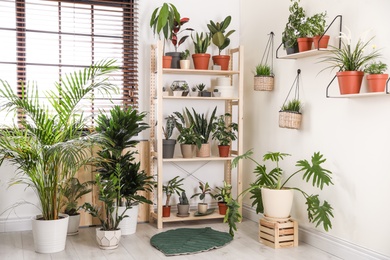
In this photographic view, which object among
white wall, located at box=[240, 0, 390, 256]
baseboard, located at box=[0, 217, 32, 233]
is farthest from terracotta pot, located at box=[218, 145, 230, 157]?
baseboard, located at box=[0, 217, 32, 233]

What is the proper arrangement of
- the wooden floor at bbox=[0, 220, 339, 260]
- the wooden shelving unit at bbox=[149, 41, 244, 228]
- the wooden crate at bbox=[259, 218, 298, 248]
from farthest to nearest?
the wooden shelving unit at bbox=[149, 41, 244, 228], the wooden crate at bbox=[259, 218, 298, 248], the wooden floor at bbox=[0, 220, 339, 260]

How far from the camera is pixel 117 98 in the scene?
4523 mm

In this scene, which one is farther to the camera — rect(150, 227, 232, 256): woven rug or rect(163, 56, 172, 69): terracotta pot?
rect(163, 56, 172, 69): terracotta pot

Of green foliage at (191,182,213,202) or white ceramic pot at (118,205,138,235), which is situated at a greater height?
green foliage at (191,182,213,202)

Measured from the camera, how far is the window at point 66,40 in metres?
4.19

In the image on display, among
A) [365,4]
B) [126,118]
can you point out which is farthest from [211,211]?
[365,4]

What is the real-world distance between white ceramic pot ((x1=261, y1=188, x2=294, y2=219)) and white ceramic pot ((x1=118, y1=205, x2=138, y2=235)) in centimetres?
117

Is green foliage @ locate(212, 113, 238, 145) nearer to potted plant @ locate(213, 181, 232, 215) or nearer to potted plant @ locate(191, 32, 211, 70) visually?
potted plant @ locate(213, 181, 232, 215)

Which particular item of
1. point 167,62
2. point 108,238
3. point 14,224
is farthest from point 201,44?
point 14,224

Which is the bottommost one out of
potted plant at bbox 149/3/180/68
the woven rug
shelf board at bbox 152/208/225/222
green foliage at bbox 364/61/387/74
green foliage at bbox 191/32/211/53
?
the woven rug

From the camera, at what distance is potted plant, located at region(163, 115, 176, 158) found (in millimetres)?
4340

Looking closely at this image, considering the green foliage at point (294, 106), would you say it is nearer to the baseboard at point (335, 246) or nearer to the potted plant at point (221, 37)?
the potted plant at point (221, 37)

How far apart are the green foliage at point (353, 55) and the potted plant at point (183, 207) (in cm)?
191

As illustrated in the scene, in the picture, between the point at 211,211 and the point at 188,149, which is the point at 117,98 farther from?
the point at 211,211
